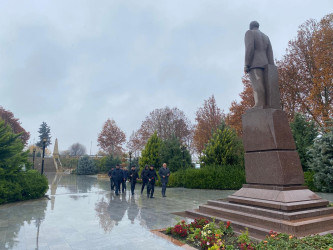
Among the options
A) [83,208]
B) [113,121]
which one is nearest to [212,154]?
[83,208]

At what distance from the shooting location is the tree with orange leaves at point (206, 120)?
3250 cm

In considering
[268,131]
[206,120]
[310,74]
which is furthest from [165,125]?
[268,131]

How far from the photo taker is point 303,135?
15508mm

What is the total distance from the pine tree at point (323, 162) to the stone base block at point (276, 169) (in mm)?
6494

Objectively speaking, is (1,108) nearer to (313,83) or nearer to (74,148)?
(313,83)

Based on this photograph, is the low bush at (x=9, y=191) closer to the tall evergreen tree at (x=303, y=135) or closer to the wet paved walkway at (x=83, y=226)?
the wet paved walkway at (x=83, y=226)

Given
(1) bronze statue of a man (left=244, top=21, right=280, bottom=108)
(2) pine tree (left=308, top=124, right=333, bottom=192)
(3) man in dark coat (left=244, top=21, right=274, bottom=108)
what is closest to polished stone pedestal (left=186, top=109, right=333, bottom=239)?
(1) bronze statue of a man (left=244, top=21, right=280, bottom=108)

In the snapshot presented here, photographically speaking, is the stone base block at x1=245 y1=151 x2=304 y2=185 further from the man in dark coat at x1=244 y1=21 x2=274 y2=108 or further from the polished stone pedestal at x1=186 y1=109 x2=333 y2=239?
the man in dark coat at x1=244 y1=21 x2=274 y2=108

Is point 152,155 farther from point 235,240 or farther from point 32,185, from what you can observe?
point 235,240

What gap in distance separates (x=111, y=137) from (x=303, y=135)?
37442mm

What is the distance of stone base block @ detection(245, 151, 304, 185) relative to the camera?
6.60 metres

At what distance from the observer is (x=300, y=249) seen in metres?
3.88

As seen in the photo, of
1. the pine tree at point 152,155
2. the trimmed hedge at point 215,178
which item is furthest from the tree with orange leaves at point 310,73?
the pine tree at point 152,155

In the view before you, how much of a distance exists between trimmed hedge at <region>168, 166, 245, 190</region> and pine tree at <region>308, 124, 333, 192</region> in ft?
13.0
